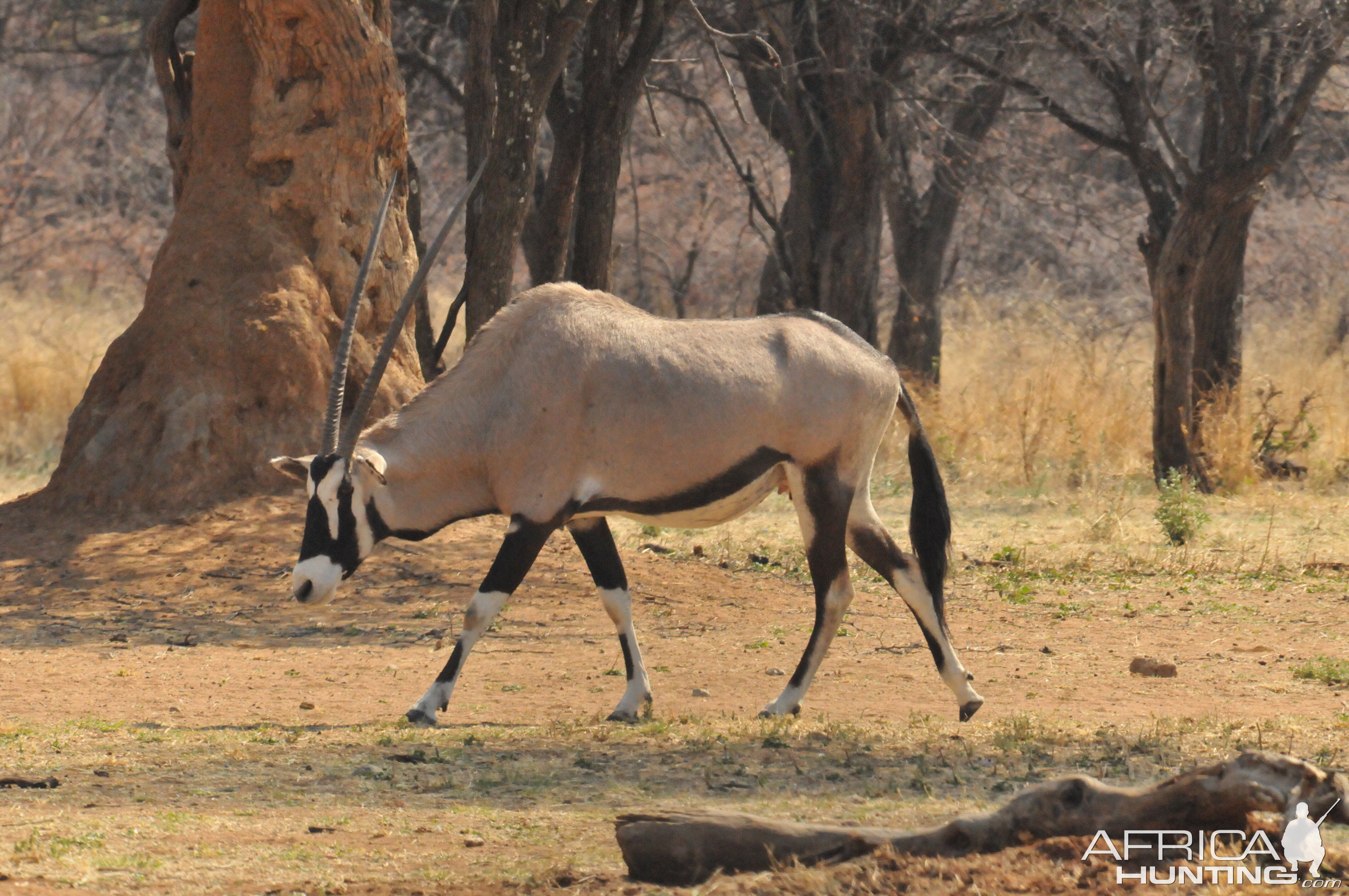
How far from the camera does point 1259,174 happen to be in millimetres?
11578

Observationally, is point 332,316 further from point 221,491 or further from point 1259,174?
point 1259,174

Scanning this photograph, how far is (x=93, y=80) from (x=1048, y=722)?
2191cm

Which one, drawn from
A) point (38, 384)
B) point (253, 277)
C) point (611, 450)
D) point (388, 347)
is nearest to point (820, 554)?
point (611, 450)

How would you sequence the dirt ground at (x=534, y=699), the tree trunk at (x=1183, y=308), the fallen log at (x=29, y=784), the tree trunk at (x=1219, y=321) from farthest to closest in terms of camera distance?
the tree trunk at (x=1219, y=321) → the tree trunk at (x=1183, y=308) → the fallen log at (x=29, y=784) → the dirt ground at (x=534, y=699)

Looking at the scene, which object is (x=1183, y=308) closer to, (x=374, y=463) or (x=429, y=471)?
(x=429, y=471)

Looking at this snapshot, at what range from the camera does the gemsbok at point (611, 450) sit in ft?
18.1

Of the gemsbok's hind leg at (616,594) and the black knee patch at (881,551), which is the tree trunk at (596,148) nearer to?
the gemsbok's hind leg at (616,594)

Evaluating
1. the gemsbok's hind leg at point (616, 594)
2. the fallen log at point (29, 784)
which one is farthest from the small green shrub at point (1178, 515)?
the fallen log at point (29, 784)

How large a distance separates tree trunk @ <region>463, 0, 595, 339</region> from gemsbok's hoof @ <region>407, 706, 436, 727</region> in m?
3.65

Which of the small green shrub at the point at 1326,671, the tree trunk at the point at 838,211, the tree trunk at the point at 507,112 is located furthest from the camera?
the tree trunk at the point at 838,211

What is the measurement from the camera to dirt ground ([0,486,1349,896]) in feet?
12.5

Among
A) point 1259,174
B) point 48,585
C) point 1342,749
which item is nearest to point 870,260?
point 1259,174

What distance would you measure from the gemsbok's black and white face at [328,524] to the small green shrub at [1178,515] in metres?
5.73

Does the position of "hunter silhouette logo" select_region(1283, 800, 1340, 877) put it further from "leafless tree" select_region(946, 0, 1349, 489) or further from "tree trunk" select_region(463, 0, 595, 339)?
"leafless tree" select_region(946, 0, 1349, 489)
